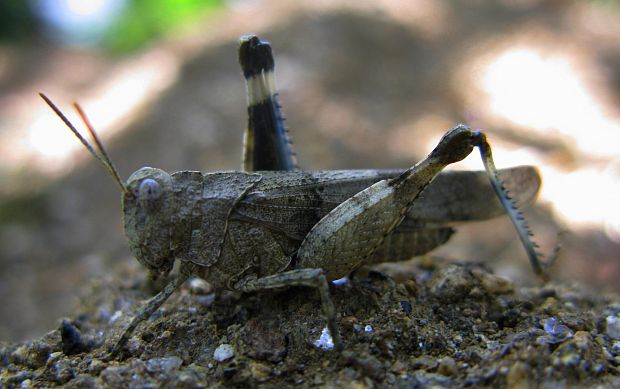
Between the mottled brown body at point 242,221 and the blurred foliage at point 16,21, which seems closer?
the mottled brown body at point 242,221

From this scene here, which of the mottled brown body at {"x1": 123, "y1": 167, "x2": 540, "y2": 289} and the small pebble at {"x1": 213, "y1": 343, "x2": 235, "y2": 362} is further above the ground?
the mottled brown body at {"x1": 123, "y1": 167, "x2": 540, "y2": 289}

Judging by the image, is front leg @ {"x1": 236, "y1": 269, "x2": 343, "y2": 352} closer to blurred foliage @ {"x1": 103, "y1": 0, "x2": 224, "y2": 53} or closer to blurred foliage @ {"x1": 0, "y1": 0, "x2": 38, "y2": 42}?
blurred foliage @ {"x1": 103, "y1": 0, "x2": 224, "y2": 53}

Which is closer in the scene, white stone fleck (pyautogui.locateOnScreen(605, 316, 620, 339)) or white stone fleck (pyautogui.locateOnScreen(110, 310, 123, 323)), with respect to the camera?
white stone fleck (pyautogui.locateOnScreen(605, 316, 620, 339))

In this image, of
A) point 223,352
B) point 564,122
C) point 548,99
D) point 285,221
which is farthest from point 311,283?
point 548,99

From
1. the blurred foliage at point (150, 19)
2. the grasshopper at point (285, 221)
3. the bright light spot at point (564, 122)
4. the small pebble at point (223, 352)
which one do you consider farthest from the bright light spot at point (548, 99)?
the blurred foliage at point (150, 19)

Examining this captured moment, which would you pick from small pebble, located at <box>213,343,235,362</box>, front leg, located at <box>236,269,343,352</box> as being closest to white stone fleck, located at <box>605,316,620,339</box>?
front leg, located at <box>236,269,343,352</box>

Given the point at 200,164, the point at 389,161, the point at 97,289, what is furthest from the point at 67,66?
Answer: the point at 97,289

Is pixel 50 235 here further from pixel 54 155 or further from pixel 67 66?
pixel 67 66

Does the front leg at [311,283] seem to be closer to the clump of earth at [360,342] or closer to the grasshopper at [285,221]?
the grasshopper at [285,221]
